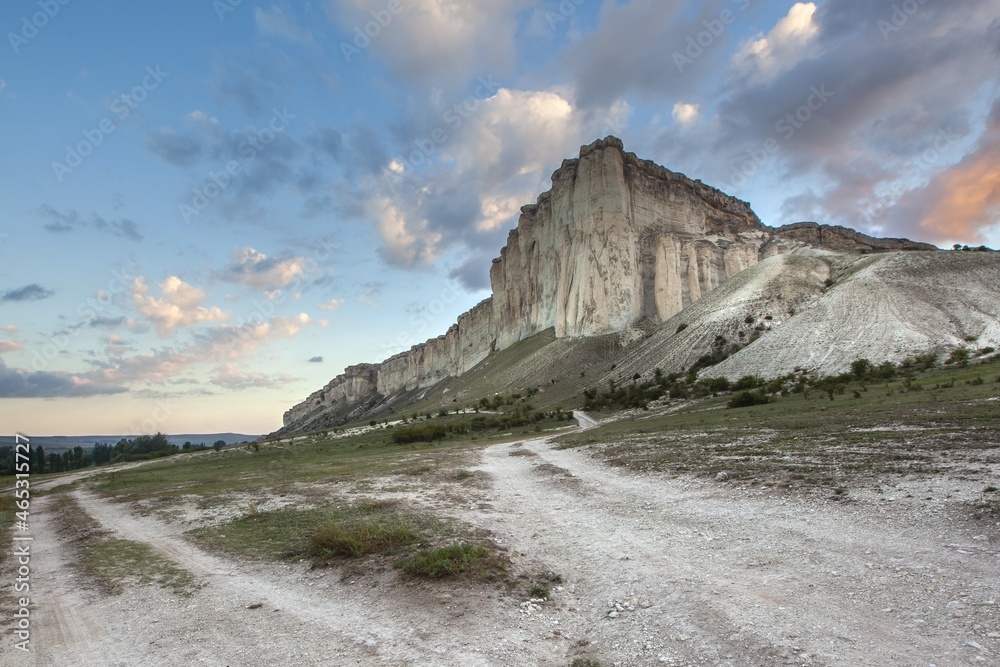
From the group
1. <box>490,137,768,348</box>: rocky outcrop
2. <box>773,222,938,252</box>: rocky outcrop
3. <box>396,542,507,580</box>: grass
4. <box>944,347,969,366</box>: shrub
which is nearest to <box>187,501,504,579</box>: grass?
<box>396,542,507,580</box>: grass

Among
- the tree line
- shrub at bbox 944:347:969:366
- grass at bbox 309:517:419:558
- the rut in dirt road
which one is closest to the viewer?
the rut in dirt road

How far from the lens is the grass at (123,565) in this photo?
882 centimetres

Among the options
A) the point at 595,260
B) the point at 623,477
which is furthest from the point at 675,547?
the point at 595,260

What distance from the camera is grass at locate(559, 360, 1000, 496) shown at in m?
12.0

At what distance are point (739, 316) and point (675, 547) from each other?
171 ft

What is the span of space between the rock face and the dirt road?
2799 inches

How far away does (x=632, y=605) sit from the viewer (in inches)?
262

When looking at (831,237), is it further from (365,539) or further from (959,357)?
(365,539)

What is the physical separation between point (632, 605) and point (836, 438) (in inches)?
495

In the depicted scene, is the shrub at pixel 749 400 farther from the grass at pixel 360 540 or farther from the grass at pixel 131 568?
the grass at pixel 131 568

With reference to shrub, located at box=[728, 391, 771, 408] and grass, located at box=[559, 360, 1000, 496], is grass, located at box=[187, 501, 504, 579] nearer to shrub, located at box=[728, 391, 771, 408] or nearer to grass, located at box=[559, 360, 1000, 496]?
grass, located at box=[559, 360, 1000, 496]

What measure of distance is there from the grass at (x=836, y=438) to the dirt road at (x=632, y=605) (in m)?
2.84

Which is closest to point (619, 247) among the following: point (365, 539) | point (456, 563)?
point (365, 539)

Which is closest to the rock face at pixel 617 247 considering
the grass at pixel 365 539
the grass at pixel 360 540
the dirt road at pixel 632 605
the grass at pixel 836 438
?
the grass at pixel 836 438
